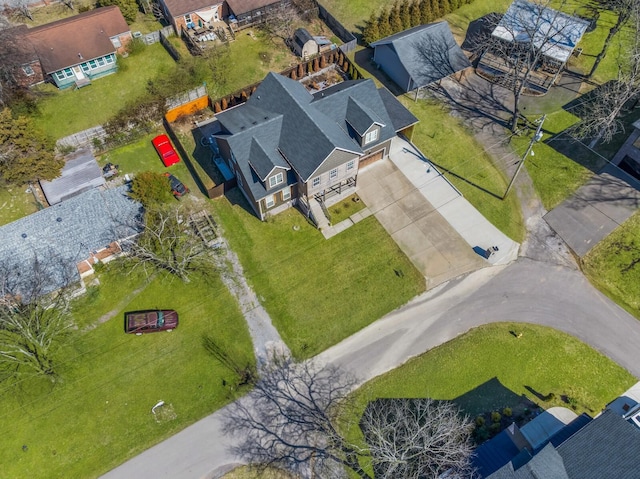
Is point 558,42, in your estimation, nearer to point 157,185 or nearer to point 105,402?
point 157,185

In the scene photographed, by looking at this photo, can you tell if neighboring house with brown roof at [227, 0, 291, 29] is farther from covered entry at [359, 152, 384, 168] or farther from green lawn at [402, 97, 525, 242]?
covered entry at [359, 152, 384, 168]

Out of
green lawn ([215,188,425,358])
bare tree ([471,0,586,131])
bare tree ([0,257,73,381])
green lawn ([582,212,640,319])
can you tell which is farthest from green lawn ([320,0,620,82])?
bare tree ([0,257,73,381])

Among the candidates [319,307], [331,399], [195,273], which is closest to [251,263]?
[195,273]

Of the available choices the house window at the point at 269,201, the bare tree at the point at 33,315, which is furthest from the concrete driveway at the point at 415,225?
the bare tree at the point at 33,315

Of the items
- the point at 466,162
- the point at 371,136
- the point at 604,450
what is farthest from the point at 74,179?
the point at 604,450

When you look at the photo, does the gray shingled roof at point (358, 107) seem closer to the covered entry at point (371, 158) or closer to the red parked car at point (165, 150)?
the covered entry at point (371, 158)

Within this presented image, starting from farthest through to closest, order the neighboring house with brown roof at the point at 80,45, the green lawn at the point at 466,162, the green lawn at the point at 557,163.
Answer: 1. the neighboring house with brown roof at the point at 80,45
2. the green lawn at the point at 557,163
3. the green lawn at the point at 466,162

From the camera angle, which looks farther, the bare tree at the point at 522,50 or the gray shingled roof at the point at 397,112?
the bare tree at the point at 522,50
